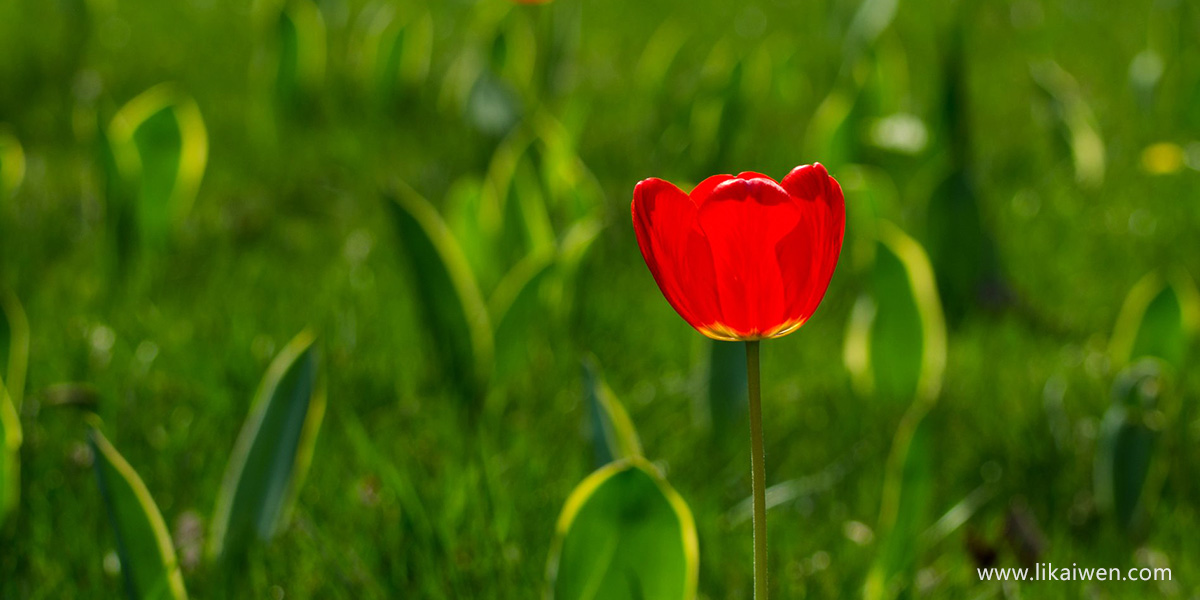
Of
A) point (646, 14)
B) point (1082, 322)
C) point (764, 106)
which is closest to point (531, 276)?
point (1082, 322)

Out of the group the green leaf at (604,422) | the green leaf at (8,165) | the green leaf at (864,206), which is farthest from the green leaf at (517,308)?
the green leaf at (8,165)

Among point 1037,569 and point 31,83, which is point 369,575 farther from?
point 31,83

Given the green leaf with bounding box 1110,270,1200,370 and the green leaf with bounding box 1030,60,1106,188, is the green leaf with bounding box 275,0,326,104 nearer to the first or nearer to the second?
the green leaf with bounding box 1030,60,1106,188

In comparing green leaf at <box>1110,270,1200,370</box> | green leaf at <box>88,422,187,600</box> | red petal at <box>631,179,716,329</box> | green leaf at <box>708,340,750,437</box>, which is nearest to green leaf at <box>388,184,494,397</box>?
green leaf at <box>708,340,750,437</box>

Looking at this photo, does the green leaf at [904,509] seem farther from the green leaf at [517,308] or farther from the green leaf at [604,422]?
the green leaf at [517,308]

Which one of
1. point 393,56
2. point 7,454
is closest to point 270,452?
point 7,454

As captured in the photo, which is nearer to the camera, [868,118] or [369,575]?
[369,575]
